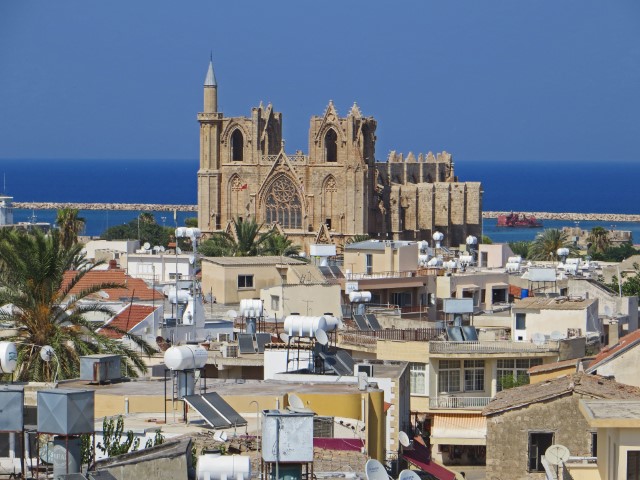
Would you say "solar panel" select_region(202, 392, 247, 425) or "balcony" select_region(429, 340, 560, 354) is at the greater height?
"solar panel" select_region(202, 392, 247, 425)

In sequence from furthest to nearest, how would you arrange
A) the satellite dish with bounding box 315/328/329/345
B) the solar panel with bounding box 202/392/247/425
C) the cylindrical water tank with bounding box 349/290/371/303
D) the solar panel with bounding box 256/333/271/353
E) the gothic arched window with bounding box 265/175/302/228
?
the gothic arched window with bounding box 265/175/302/228 < the cylindrical water tank with bounding box 349/290/371/303 < the solar panel with bounding box 256/333/271/353 < the satellite dish with bounding box 315/328/329/345 < the solar panel with bounding box 202/392/247/425

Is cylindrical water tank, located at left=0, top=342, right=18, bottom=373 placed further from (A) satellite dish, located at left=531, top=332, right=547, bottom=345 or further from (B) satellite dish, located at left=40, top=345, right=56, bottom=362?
(A) satellite dish, located at left=531, top=332, right=547, bottom=345

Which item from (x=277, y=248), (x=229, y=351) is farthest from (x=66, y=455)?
(x=277, y=248)

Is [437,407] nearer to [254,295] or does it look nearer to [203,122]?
[254,295]

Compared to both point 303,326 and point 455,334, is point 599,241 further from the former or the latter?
point 303,326

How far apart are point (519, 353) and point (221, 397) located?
1245 centimetres

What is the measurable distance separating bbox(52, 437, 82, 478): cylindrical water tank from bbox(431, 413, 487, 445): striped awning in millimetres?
14853

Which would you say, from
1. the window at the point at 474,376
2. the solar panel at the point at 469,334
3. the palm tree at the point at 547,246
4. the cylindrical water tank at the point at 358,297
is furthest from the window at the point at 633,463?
the palm tree at the point at 547,246

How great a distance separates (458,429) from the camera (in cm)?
3162

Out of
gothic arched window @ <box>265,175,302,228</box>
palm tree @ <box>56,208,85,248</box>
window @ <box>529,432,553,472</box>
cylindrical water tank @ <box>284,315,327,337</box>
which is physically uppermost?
gothic arched window @ <box>265,175,302,228</box>

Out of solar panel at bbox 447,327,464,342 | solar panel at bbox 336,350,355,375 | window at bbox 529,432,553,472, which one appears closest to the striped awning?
solar panel at bbox 447,327,464,342

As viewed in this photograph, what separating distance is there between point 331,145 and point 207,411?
8774 centimetres

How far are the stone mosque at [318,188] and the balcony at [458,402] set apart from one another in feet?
224

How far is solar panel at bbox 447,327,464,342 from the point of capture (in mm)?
34344
